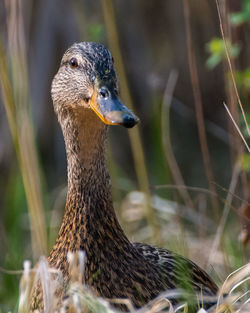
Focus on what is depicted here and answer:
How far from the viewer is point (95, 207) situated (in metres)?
2.70

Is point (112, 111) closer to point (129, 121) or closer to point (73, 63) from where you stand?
point (129, 121)

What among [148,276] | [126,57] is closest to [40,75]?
[126,57]

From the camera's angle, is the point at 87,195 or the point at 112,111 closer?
the point at 112,111

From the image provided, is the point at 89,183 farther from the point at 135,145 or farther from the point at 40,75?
the point at 40,75

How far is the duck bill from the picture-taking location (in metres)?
2.22

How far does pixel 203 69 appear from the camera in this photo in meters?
6.18

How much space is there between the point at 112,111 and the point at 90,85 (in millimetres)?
276

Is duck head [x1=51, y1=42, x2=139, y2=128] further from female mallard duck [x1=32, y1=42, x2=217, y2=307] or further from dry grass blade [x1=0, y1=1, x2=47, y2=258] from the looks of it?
dry grass blade [x1=0, y1=1, x2=47, y2=258]

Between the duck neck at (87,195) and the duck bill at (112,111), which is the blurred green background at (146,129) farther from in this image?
the duck bill at (112,111)

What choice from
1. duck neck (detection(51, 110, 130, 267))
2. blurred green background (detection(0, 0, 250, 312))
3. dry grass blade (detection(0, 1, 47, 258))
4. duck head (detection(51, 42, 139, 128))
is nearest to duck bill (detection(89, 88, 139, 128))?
duck head (detection(51, 42, 139, 128))

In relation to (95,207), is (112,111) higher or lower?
higher

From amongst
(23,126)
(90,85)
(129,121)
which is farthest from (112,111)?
(23,126)

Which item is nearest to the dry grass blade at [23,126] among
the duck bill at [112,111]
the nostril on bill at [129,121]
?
the duck bill at [112,111]

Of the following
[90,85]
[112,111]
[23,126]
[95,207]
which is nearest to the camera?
[112,111]
